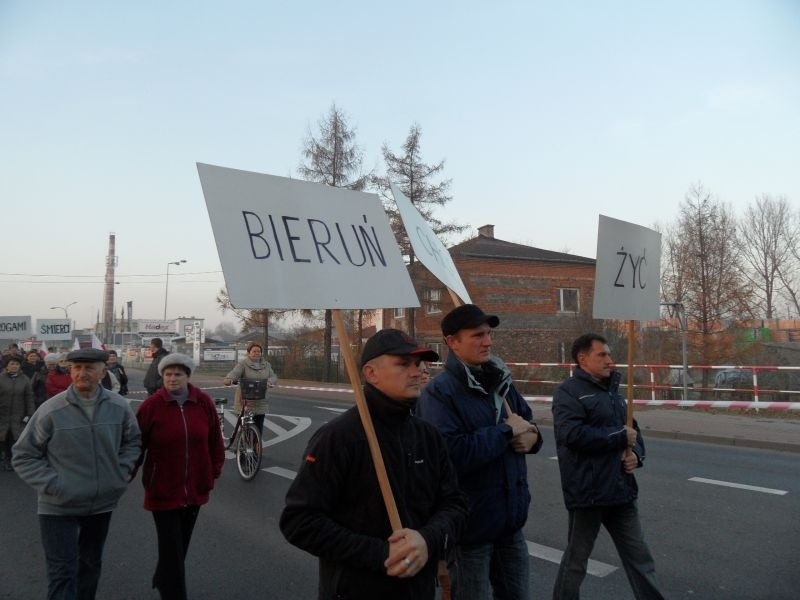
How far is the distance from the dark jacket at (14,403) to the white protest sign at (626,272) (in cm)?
854

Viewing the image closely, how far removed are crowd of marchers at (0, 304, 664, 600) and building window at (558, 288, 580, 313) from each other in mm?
34248

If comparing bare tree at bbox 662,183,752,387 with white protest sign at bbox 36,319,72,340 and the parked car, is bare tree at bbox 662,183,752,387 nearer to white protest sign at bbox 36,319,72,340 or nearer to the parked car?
the parked car

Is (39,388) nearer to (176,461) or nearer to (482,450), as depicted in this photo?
(176,461)

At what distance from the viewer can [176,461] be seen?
13.9 ft

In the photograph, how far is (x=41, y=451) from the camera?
375cm

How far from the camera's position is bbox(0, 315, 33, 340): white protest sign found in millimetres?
33250

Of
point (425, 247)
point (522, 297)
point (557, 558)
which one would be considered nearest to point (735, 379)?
point (557, 558)

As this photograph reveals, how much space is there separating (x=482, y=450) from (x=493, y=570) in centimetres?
70

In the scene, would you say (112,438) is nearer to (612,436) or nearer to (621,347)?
(612,436)

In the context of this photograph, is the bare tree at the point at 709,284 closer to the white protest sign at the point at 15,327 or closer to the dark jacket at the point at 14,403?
the dark jacket at the point at 14,403

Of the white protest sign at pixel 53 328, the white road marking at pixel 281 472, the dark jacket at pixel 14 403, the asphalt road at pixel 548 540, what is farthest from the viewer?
the white protest sign at pixel 53 328

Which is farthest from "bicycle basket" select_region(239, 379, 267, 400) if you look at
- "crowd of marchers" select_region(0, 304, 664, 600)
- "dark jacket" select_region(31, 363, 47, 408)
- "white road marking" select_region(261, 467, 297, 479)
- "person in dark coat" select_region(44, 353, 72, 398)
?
"crowd of marchers" select_region(0, 304, 664, 600)

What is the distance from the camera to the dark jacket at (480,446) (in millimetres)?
2936

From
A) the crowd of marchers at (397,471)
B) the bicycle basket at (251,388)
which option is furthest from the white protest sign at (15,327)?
the crowd of marchers at (397,471)
